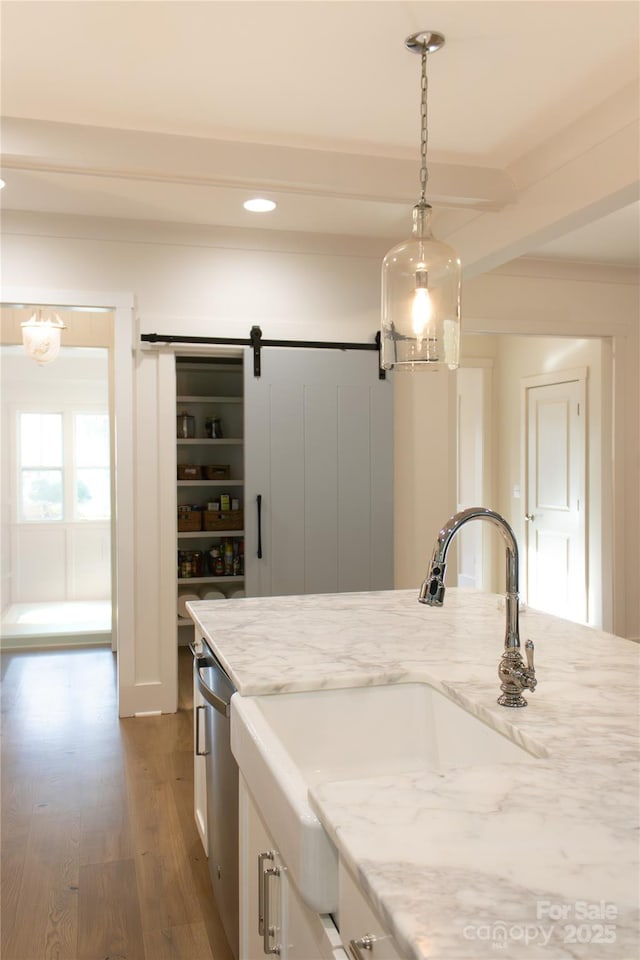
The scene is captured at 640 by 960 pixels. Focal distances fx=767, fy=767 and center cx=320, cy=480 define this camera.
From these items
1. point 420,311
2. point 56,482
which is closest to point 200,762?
point 420,311

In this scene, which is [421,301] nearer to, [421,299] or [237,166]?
[421,299]

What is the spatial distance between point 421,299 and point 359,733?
1313mm

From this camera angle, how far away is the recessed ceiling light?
3741 millimetres

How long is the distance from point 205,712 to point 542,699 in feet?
3.49

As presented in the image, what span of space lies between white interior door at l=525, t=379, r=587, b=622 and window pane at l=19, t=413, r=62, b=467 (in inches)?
175

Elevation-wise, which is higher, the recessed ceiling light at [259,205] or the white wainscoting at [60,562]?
the recessed ceiling light at [259,205]

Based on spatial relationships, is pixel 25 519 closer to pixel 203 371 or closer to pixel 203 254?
pixel 203 371

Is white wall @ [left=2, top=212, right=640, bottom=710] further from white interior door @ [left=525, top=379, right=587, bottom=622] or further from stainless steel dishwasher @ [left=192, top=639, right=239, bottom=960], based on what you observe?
stainless steel dishwasher @ [left=192, top=639, right=239, bottom=960]

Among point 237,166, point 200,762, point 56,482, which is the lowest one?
point 200,762

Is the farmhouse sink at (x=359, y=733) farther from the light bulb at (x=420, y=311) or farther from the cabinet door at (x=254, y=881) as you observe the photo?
the light bulb at (x=420, y=311)

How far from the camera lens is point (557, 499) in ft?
19.8

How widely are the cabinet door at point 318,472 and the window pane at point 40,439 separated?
12.4 ft

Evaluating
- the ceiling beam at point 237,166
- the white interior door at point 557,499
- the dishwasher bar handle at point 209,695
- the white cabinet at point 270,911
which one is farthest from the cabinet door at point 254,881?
the white interior door at point 557,499

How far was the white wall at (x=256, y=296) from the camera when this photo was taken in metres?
4.07
